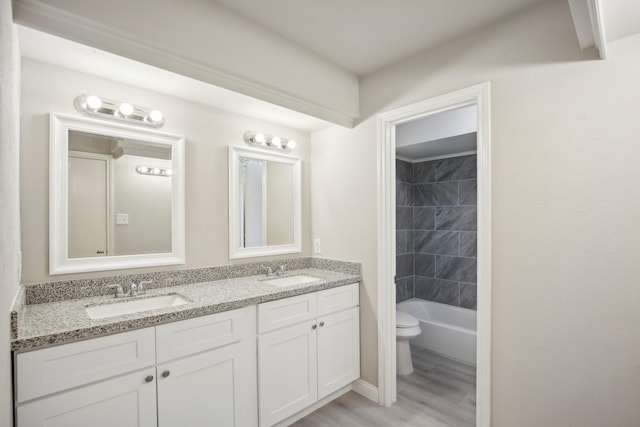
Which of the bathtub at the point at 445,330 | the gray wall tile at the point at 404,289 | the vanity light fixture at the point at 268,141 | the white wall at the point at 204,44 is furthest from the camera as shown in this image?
the gray wall tile at the point at 404,289

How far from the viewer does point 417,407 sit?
2.24 meters

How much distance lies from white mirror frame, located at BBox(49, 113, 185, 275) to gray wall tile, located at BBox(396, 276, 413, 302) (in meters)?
2.64

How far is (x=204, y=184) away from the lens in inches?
86.7

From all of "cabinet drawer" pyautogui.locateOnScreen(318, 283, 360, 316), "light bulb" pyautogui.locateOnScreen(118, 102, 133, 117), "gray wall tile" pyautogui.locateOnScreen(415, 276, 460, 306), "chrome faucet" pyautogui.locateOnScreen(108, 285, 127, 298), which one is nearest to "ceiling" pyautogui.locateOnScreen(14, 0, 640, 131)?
"light bulb" pyautogui.locateOnScreen(118, 102, 133, 117)

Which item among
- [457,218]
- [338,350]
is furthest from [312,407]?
[457,218]

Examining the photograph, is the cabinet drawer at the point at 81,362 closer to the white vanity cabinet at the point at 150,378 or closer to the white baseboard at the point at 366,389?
the white vanity cabinet at the point at 150,378

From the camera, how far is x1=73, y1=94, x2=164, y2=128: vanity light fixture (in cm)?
171

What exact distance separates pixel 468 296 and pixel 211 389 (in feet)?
9.99

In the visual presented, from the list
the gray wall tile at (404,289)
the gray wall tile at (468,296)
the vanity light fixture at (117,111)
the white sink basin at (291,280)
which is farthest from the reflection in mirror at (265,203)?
the gray wall tile at (468,296)

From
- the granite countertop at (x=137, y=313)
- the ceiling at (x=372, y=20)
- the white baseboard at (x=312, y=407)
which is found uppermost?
the ceiling at (x=372, y=20)

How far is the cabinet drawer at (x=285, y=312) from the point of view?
1.84 m

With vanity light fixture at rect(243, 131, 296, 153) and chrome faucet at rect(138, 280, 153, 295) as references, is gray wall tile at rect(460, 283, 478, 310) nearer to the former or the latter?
vanity light fixture at rect(243, 131, 296, 153)

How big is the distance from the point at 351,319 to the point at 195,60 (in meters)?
2.00

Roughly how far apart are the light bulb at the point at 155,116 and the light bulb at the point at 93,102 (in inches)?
10.3
